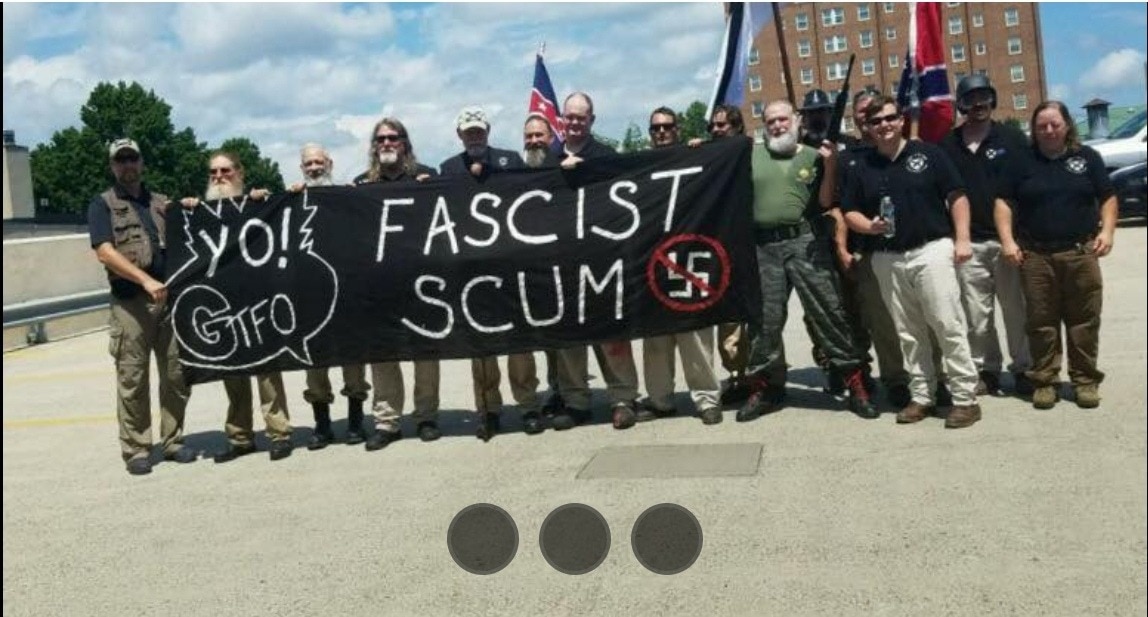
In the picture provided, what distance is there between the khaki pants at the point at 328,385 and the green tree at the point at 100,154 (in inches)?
3157

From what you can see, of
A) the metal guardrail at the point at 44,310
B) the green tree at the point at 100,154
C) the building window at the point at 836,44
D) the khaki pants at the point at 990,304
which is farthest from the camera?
the building window at the point at 836,44

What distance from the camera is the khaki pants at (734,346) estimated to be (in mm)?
7922

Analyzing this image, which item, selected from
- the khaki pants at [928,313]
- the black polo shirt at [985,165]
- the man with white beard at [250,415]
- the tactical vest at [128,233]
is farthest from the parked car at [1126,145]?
the tactical vest at [128,233]

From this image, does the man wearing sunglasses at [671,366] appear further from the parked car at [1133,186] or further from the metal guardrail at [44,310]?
the parked car at [1133,186]

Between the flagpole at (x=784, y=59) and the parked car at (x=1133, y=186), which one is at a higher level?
the flagpole at (x=784, y=59)

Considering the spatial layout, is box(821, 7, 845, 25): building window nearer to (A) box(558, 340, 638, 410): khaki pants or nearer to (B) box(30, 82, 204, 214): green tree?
(B) box(30, 82, 204, 214): green tree

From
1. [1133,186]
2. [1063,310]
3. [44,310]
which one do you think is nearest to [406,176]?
[1063,310]

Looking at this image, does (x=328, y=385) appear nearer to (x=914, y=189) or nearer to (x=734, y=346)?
(x=734, y=346)

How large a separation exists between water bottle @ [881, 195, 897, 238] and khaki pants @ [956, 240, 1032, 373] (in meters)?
0.74

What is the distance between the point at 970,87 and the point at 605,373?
2897mm

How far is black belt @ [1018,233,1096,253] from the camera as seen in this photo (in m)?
6.91

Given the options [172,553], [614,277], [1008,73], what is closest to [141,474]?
[172,553]

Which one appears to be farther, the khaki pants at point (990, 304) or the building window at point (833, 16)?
the building window at point (833, 16)

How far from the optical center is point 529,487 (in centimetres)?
611
